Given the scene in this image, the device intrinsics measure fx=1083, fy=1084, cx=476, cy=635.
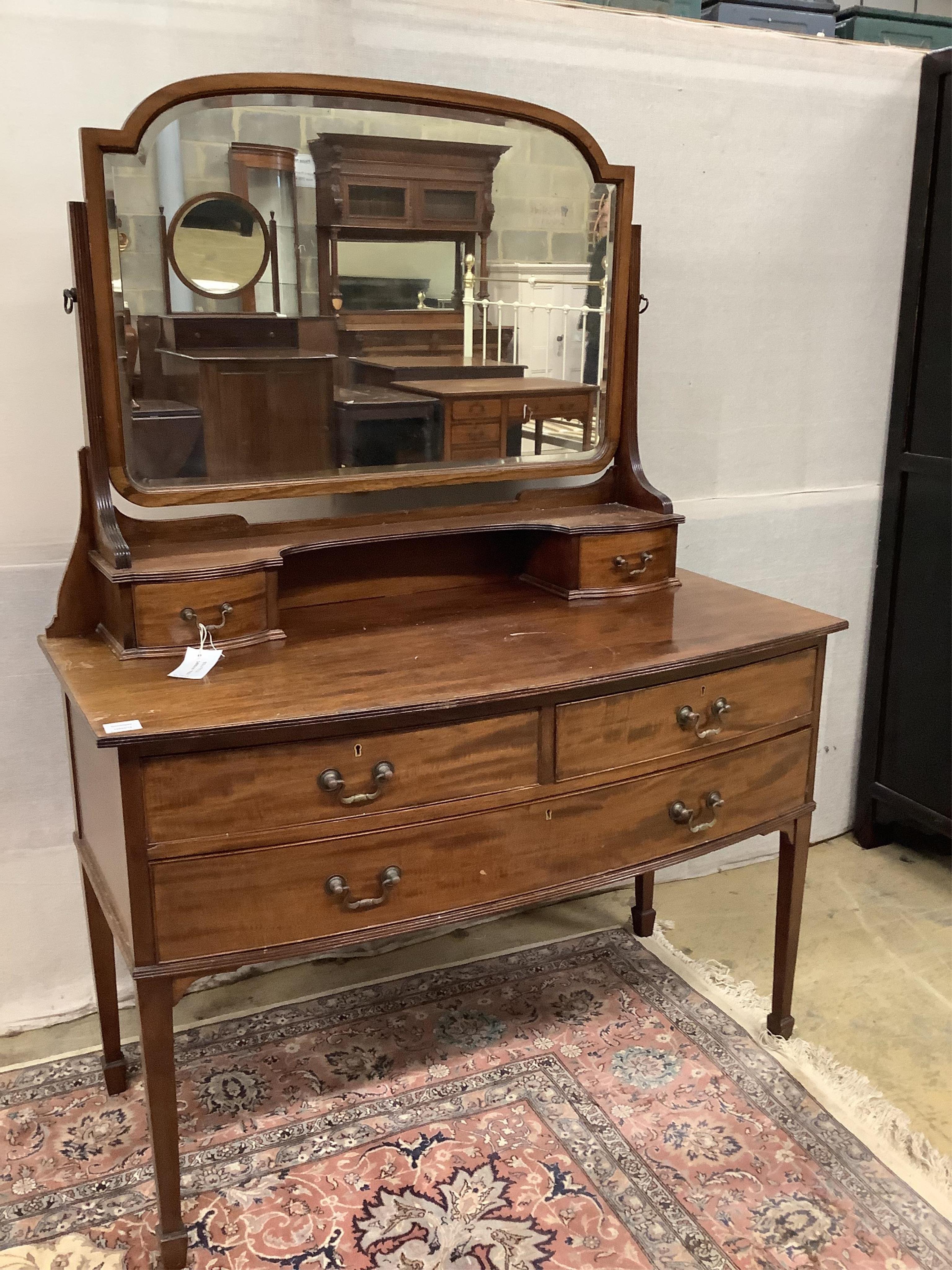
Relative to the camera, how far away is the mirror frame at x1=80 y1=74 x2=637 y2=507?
1.58 meters

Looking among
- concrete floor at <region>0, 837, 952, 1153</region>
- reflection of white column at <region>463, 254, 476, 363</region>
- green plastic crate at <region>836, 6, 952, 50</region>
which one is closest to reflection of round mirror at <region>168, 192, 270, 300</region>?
reflection of white column at <region>463, 254, 476, 363</region>

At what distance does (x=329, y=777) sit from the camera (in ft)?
4.71

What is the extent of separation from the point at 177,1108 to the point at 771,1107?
1.02 metres

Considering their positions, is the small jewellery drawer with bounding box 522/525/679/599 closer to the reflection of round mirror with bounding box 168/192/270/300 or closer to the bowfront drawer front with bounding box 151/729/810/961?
the bowfront drawer front with bounding box 151/729/810/961

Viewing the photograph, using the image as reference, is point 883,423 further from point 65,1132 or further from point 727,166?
point 65,1132

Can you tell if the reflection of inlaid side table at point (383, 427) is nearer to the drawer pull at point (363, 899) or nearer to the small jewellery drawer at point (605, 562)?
the small jewellery drawer at point (605, 562)

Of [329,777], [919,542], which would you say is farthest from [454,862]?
[919,542]

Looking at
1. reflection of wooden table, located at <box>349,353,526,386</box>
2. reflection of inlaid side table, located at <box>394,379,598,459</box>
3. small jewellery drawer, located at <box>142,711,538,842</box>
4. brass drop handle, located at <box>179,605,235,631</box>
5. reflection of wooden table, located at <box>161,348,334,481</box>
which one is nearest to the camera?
small jewellery drawer, located at <box>142,711,538,842</box>

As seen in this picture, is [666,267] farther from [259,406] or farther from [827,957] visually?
[827,957]

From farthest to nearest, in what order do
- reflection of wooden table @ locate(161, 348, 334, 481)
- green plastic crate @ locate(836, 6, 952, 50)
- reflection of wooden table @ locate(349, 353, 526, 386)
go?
1. green plastic crate @ locate(836, 6, 952, 50)
2. reflection of wooden table @ locate(349, 353, 526, 386)
3. reflection of wooden table @ locate(161, 348, 334, 481)

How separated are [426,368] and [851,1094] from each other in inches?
57.8

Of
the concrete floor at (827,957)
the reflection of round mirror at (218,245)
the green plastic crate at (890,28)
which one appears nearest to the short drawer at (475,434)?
the reflection of round mirror at (218,245)

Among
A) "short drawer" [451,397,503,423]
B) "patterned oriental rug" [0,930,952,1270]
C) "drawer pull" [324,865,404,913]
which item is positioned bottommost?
"patterned oriental rug" [0,930,952,1270]

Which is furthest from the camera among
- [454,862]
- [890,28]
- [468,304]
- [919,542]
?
[919,542]
